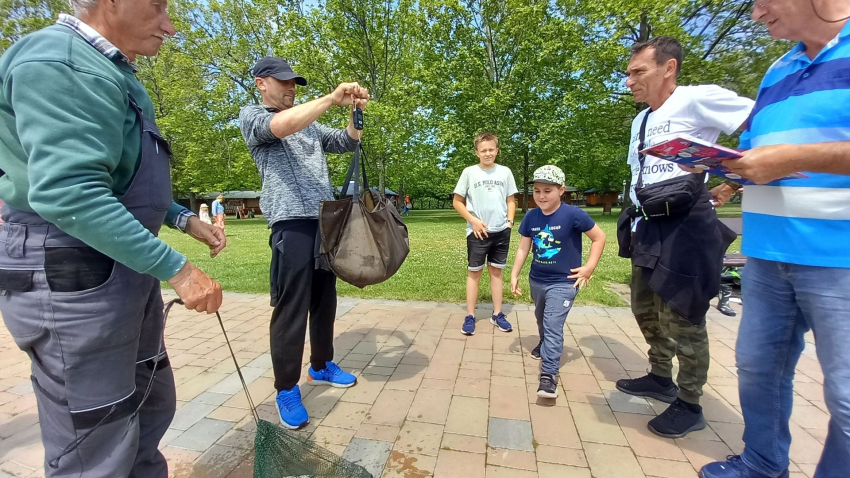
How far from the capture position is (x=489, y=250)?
4.26 m

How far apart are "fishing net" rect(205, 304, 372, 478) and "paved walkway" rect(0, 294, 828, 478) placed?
0.24m

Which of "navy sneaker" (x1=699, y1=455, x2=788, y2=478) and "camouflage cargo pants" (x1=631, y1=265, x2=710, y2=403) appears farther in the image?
"camouflage cargo pants" (x1=631, y1=265, x2=710, y2=403)

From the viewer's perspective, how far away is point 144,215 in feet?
4.70

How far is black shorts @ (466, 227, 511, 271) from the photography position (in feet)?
13.8

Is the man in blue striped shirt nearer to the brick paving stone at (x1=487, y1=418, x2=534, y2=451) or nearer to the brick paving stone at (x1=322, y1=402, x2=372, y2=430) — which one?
the brick paving stone at (x1=487, y1=418, x2=534, y2=451)

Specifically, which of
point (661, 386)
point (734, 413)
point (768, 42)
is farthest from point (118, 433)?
point (768, 42)

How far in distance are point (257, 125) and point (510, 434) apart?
2.35m

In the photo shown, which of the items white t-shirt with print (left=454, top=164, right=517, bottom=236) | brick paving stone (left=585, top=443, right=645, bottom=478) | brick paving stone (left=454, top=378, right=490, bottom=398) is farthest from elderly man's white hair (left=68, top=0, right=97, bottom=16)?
white t-shirt with print (left=454, top=164, right=517, bottom=236)

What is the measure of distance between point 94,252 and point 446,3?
2447cm

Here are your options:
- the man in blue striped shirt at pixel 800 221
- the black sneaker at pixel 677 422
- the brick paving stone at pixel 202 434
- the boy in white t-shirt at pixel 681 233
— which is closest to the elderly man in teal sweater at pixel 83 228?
the brick paving stone at pixel 202 434

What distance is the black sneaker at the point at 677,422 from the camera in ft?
7.70

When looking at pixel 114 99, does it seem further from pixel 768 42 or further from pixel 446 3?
pixel 768 42

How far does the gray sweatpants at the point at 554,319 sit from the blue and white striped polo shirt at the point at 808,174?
52.3 inches

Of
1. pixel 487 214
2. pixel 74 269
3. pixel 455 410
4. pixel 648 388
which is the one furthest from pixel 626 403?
pixel 74 269
